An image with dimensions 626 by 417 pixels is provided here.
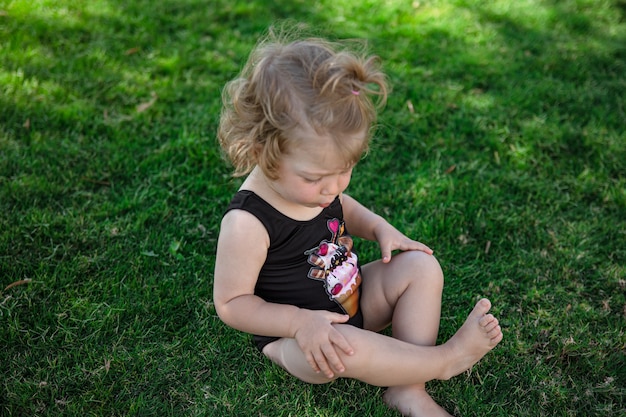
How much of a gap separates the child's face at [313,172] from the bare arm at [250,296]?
7.5 inches

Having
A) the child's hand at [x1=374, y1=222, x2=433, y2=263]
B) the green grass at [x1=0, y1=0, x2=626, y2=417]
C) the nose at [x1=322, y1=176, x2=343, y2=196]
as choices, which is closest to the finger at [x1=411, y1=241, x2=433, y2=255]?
the child's hand at [x1=374, y1=222, x2=433, y2=263]

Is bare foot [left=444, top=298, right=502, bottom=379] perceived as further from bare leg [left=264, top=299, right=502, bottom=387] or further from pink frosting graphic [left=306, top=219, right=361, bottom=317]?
pink frosting graphic [left=306, top=219, right=361, bottom=317]

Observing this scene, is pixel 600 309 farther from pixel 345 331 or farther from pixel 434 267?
pixel 345 331

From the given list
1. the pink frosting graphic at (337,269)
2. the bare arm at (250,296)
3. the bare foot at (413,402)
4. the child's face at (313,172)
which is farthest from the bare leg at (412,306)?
the child's face at (313,172)

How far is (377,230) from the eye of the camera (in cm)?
242

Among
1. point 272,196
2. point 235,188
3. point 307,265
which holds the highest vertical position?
point 272,196

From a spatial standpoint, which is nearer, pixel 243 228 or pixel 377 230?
pixel 243 228

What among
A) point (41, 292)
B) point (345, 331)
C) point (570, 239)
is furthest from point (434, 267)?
point (41, 292)

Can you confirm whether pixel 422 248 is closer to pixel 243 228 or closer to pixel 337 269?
pixel 337 269

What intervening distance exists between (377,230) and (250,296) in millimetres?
647

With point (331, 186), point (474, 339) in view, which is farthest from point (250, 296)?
point (474, 339)

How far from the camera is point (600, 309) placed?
260 cm

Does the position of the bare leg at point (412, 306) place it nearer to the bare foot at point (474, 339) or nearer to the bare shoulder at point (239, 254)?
the bare foot at point (474, 339)

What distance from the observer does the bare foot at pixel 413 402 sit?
2094 millimetres
